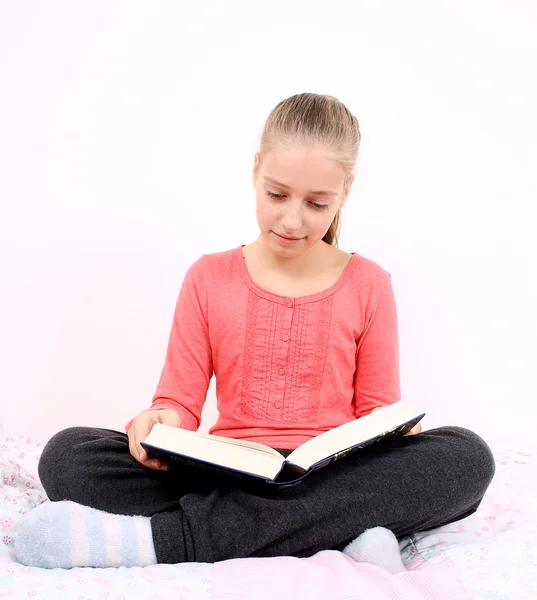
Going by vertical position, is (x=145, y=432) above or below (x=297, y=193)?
below

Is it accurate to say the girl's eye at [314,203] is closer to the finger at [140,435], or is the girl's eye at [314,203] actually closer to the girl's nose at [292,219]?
the girl's nose at [292,219]

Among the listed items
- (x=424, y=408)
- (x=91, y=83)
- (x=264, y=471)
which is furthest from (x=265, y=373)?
(x=91, y=83)

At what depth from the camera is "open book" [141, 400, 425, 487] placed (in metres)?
1.13

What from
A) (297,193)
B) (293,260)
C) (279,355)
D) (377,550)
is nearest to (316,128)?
(297,193)

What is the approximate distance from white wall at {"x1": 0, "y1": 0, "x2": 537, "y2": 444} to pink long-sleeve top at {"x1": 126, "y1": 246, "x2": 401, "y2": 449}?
1.87 feet

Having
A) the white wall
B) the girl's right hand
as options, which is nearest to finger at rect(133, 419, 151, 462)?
the girl's right hand

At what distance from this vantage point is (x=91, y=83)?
2076mm

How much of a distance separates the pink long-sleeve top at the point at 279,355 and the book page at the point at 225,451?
30 centimetres

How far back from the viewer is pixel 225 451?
3.80ft

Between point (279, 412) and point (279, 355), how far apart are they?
0.34 ft

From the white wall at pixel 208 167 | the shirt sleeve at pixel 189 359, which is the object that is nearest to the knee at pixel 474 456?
the shirt sleeve at pixel 189 359

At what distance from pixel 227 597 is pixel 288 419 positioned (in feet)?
1.61

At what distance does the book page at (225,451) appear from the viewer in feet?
3.72

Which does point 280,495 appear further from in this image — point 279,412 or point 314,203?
point 314,203
